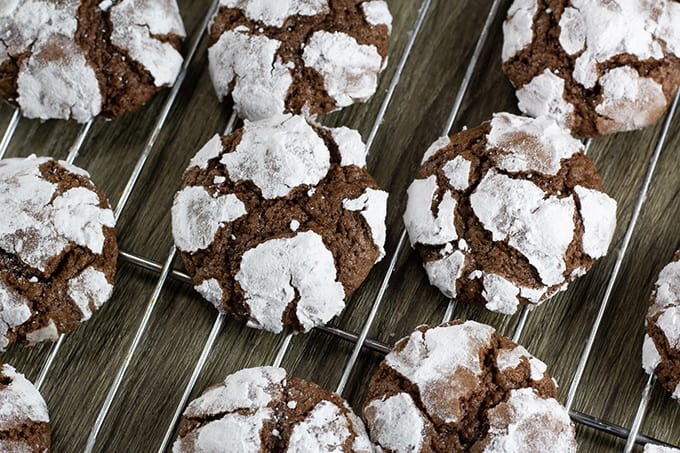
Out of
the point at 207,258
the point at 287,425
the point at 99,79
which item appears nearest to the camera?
the point at 287,425

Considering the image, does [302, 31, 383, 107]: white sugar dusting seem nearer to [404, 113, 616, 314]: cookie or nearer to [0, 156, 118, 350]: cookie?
[404, 113, 616, 314]: cookie

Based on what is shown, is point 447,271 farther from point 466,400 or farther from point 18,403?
point 18,403

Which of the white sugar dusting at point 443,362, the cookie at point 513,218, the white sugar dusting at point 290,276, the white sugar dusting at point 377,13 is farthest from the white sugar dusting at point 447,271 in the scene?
the white sugar dusting at point 377,13

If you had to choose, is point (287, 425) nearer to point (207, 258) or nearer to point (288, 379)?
point (288, 379)

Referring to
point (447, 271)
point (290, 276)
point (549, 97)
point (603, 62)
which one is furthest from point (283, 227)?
point (603, 62)

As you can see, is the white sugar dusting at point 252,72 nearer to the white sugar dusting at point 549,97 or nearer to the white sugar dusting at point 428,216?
the white sugar dusting at point 428,216

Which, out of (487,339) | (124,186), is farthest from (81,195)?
(487,339)

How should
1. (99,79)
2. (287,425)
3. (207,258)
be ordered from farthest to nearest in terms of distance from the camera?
(99,79) → (207,258) → (287,425)
